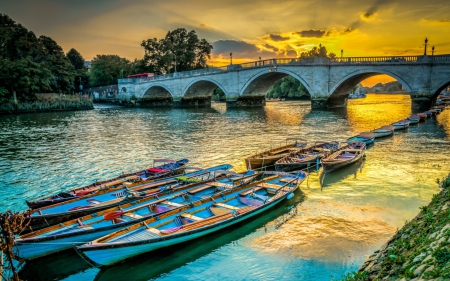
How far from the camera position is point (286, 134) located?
28.2 m

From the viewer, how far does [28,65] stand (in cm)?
6147

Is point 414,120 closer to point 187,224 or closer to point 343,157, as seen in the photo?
point 343,157

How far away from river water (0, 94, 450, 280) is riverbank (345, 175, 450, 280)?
1623mm

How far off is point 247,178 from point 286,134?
1565cm

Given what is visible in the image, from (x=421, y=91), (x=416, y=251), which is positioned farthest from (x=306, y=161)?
(x=421, y=91)

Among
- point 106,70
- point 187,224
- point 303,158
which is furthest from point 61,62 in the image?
point 187,224

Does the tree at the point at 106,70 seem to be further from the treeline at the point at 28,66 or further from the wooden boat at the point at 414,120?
the wooden boat at the point at 414,120

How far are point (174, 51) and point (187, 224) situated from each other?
3167 inches

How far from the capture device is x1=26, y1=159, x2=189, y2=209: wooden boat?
10.9 meters

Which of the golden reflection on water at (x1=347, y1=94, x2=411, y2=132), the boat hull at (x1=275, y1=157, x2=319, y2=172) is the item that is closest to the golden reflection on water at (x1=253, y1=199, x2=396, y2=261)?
the boat hull at (x1=275, y1=157, x2=319, y2=172)

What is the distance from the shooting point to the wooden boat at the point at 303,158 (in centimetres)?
1558

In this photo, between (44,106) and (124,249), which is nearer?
(124,249)

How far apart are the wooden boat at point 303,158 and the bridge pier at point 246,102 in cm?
4217

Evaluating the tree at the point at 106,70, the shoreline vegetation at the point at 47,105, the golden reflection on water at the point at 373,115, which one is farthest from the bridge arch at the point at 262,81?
the tree at the point at 106,70
